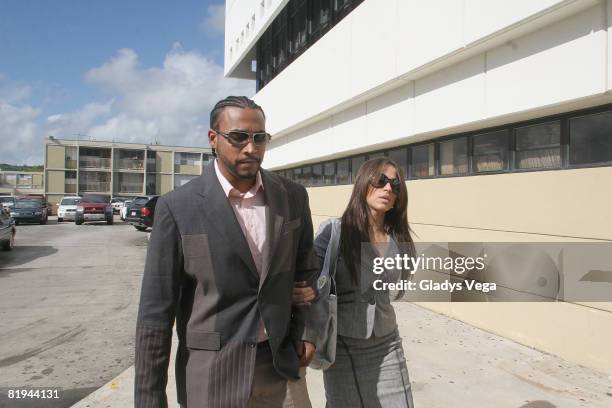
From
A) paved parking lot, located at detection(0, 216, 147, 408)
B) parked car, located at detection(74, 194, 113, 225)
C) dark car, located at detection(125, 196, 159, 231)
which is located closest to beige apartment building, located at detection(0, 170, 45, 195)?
parked car, located at detection(74, 194, 113, 225)

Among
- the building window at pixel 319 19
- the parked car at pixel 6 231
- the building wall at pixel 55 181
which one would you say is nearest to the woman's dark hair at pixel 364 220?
the building window at pixel 319 19

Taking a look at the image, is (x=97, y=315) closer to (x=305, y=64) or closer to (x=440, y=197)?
(x=440, y=197)

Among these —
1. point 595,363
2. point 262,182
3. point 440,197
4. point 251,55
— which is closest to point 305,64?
point 440,197

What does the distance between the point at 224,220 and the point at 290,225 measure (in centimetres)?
33

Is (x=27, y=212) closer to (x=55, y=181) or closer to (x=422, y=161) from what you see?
(x=422, y=161)

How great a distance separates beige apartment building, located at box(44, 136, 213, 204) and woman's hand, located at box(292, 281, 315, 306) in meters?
56.4

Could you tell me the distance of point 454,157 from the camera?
6.52 metres

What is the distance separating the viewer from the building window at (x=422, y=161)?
706 cm

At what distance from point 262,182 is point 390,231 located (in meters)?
1.11

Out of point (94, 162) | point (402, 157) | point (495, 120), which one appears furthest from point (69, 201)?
point (94, 162)

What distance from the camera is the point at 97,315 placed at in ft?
21.5

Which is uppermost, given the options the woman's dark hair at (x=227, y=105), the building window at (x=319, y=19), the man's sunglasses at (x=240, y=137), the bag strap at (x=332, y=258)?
the building window at (x=319, y=19)

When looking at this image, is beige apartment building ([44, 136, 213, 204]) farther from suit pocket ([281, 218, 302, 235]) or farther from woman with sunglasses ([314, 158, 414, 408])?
suit pocket ([281, 218, 302, 235])

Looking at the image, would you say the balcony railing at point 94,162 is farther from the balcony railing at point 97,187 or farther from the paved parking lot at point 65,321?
the paved parking lot at point 65,321
